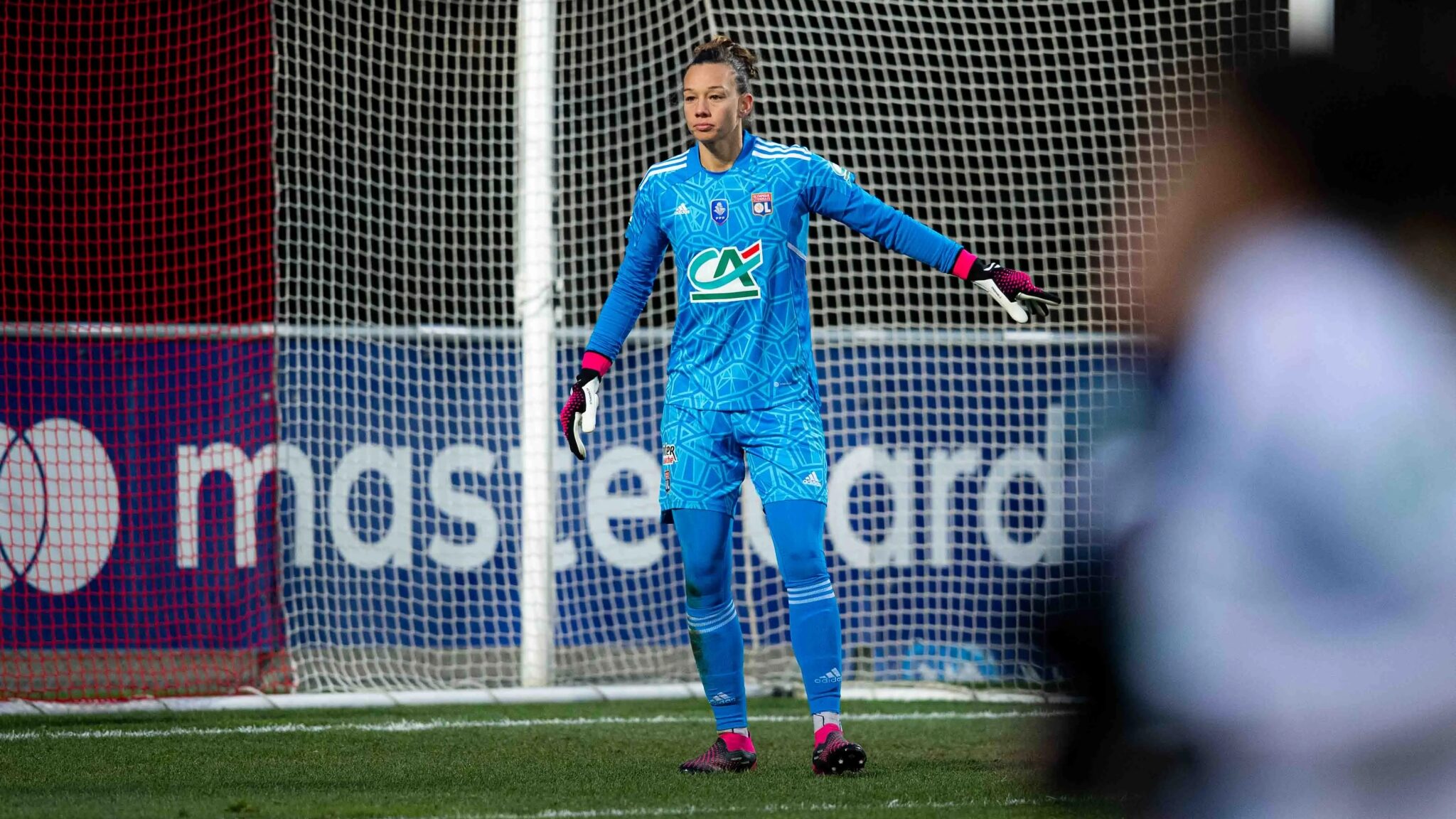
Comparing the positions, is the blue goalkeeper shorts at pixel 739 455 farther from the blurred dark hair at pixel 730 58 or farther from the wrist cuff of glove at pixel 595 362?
the blurred dark hair at pixel 730 58

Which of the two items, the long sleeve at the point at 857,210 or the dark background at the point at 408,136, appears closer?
the long sleeve at the point at 857,210

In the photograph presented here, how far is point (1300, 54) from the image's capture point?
1389 millimetres

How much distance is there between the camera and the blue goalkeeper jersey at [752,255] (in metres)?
4.96

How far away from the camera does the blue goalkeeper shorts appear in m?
4.89

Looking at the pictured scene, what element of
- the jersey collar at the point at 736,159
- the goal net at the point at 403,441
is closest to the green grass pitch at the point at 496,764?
the goal net at the point at 403,441

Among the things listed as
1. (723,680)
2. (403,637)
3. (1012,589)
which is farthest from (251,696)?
(1012,589)

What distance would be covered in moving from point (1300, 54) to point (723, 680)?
383 centimetres

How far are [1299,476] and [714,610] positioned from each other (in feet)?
11.7

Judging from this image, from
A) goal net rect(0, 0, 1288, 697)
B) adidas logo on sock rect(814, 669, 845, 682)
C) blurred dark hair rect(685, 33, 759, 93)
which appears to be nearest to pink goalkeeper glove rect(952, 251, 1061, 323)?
blurred dark hair rect(685, 33, 759, 93)

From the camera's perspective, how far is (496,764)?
530cm

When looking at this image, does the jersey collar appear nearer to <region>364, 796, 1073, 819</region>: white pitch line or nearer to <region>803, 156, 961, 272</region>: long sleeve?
<region>803, 156, 961, 272</region>: long sleeve

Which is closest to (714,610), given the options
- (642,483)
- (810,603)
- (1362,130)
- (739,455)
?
(810,603)

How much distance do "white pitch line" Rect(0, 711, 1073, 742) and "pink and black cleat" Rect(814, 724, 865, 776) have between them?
4.26 feet

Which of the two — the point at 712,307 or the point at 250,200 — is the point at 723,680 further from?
the point at 250,200
